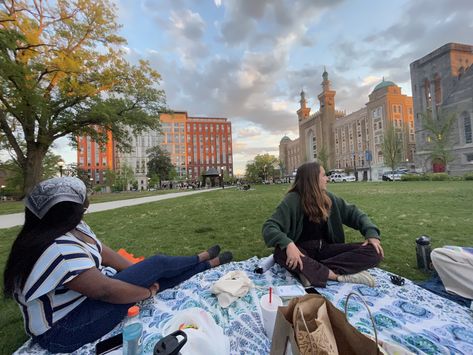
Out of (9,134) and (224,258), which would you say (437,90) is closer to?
(224,258)

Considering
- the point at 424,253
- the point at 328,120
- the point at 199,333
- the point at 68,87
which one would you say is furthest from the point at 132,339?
the point at 328,120

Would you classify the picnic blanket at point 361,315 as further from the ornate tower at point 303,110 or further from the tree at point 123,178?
the ornate tower at point 303,110

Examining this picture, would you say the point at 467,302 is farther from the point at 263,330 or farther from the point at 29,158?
the point at 29,158

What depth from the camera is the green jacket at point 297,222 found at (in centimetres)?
255

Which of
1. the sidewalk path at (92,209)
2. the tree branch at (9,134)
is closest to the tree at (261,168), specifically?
the sidewalk path at (92,209)

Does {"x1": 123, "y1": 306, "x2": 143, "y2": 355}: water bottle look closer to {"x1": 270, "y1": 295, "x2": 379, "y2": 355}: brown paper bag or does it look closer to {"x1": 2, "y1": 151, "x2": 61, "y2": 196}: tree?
{"x1": 270, "y1": 295, "x2": 379, "y2": 355}: brown paper bag

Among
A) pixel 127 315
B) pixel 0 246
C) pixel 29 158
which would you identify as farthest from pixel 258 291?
pixel 29 158

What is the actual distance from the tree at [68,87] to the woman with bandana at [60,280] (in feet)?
39.8

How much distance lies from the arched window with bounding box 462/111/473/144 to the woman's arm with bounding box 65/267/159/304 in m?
42.6

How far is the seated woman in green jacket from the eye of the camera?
8.12ft

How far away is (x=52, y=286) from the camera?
145 centimetres

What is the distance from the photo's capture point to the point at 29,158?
14.1m

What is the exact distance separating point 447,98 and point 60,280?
154 ft

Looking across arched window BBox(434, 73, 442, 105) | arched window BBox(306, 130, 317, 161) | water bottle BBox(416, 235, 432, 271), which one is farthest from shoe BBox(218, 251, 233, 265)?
arched window BBox(306, 130, 317, 161)
